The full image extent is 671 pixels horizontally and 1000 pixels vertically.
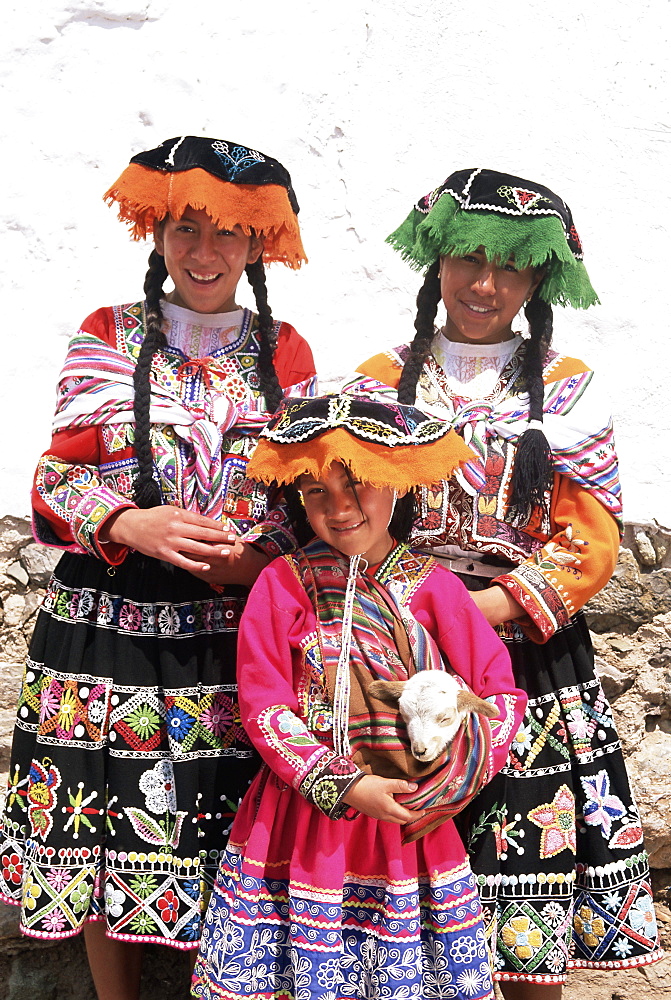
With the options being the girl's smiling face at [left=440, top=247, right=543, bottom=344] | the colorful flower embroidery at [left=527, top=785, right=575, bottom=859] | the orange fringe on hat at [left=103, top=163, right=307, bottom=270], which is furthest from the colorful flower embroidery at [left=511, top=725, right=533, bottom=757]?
the orange fringe on hat at [left=103, top=163, right=307, bottom=270]

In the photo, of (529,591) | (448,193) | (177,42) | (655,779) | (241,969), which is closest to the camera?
(241,969)

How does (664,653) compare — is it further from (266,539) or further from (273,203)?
(273,203)

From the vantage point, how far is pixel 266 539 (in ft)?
7.52

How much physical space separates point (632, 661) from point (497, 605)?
4.31 ft

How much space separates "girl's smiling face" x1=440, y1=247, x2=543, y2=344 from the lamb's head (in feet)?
2.74

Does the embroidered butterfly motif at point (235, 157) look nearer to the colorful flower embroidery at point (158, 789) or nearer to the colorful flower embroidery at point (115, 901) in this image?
the colorful flower embroidery at point (158, 789)

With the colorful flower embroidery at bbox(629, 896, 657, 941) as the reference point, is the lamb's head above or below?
above

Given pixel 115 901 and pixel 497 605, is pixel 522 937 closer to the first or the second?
pixel 497 605

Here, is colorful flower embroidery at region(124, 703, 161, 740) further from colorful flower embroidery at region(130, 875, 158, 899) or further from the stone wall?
the stone wall

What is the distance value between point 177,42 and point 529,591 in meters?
2.20

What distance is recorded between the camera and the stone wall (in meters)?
3.11

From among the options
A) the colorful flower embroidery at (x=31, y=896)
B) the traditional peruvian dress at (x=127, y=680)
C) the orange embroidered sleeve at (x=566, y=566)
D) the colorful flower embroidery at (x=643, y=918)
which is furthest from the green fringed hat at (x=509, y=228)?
the colorful flower embroidery at (x=31, y=896)

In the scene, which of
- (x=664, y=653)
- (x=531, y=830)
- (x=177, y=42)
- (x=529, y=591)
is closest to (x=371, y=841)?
(x=531, y=830)

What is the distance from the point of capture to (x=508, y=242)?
2277 millimetres
